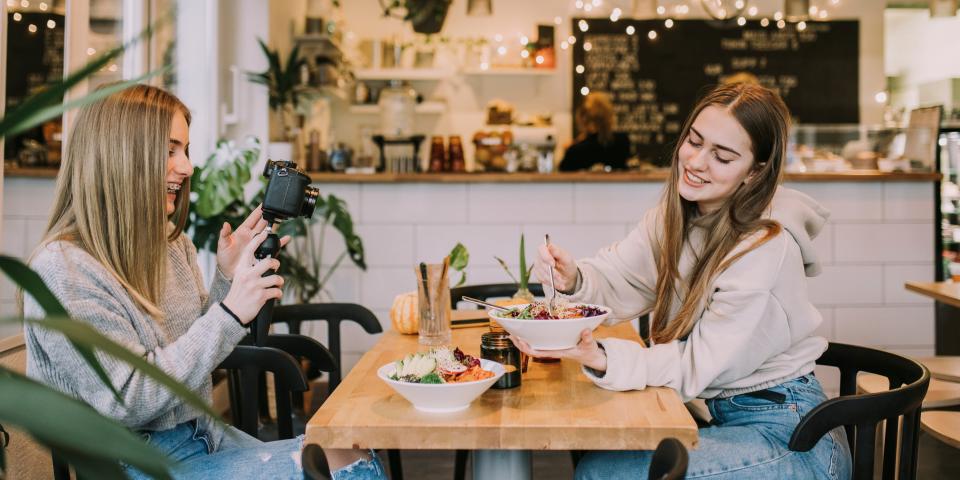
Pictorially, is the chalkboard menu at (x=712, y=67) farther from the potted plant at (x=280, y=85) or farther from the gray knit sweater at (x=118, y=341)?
the gray knit sweater at (x=118, y=341)

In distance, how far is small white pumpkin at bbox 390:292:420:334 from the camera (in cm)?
185

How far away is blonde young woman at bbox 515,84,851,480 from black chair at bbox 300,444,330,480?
0.47 metres

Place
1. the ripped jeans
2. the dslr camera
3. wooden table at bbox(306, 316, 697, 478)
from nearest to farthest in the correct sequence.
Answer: wooden table at bbox(306, 316, 697, 478), the ripped jeans, the dslr camera

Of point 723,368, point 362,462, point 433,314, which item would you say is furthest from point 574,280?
point 362,462

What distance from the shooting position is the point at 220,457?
4.58 ft

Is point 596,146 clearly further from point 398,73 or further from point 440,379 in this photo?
point 440,379

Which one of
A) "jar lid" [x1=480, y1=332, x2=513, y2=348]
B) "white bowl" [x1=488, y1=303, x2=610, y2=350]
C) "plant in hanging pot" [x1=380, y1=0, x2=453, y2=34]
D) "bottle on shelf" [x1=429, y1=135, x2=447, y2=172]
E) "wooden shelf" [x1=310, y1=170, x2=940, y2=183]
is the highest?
"plant in hanging pot" [x1=380, y1=0, x2=453, y2=34]

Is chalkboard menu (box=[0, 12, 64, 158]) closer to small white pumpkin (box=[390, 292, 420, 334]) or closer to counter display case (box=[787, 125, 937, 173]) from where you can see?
small white pumpkin (box=[390, 292, 420, 334])

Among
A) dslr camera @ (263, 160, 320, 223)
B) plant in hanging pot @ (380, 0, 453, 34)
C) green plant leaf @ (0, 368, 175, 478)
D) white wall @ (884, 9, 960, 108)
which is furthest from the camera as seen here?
white wall @ (884, 9, 960, 108)

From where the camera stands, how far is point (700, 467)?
1.34 meters

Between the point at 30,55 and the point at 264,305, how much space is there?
1.13 metres

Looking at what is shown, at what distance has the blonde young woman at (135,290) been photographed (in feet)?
4.20

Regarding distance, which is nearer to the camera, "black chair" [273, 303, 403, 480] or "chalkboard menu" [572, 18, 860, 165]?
"black chair" [273, 303, 403, 480]

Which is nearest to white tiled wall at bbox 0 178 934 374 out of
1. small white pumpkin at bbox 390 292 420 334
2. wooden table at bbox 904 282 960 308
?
wooden table at bbox 904 282 960 308
